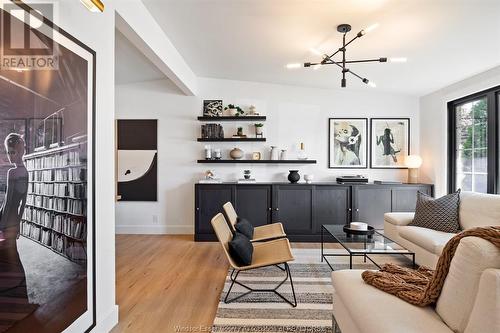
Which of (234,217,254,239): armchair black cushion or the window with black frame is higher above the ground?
the window with black frame

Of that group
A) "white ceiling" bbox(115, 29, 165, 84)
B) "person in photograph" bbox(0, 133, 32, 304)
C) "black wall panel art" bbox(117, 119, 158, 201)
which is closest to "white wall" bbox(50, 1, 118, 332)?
"person in photograph" bbox(0, 133, 32, 304)

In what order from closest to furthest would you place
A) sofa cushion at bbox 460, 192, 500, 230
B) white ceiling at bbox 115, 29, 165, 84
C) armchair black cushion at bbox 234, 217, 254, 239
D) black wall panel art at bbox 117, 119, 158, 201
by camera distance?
sofa cushion at bbox 460, 192, 500, 230, armchair black cushion at bbox 234, 217, 254, 239, white ceiling at bbox 115, 29, 165, 84, black wall panel art at bbox 117, 119, 158, 201

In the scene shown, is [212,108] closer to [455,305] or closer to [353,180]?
[353,180]

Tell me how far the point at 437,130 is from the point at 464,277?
4.23 meters

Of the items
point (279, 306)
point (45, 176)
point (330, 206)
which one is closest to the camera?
point (45, 176)

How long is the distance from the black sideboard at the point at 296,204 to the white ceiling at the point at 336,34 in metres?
1.84

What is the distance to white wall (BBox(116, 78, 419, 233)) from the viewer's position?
508 centimetres

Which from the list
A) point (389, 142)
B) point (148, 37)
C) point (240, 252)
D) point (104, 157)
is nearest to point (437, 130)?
point (389, 142)

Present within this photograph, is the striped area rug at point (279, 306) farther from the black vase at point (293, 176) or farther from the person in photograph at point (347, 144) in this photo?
the person in photograph at point (347, 144)

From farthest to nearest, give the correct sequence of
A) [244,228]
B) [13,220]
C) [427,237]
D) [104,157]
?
1. [244,228]
2. [427,237]
3. [104,157]
4. [13,220]

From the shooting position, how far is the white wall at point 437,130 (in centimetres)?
426

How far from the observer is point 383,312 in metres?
1.35

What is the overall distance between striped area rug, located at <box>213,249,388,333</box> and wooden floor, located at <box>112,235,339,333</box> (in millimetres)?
188

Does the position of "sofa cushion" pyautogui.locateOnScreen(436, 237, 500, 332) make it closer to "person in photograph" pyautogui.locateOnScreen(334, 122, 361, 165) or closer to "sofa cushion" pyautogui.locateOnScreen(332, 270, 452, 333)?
"sofa cushion" pyautogui.locateOnScreen(332, 270, 452, 333)
